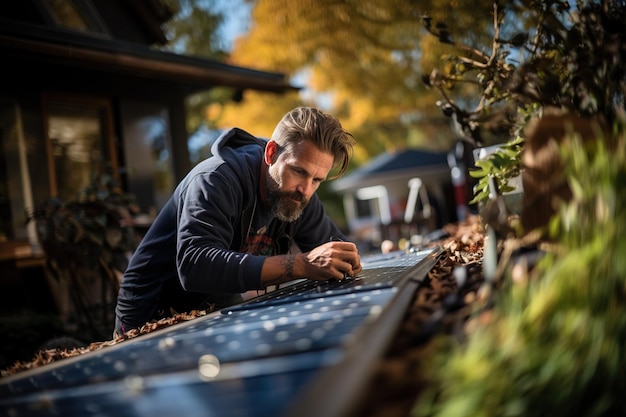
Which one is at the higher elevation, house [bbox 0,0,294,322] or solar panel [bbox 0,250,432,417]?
house [bbox 0,0,294,322]

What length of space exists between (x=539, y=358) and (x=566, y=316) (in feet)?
0.32

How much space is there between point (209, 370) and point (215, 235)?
1.36m

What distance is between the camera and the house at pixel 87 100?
6535mm

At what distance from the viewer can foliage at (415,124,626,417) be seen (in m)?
0.89

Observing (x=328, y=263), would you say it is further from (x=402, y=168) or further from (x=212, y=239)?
(x=402, y=168)

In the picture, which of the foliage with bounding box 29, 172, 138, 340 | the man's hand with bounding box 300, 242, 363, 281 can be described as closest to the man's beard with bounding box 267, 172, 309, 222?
the man's hand with bounding box 300, 242, 363, 281

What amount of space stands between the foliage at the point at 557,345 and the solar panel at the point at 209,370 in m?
0.20

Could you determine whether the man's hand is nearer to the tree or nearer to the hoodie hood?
the hoodie hood

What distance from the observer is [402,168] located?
16031mm

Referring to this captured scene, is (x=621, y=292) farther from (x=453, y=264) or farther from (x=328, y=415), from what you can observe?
(x=453, y=264)

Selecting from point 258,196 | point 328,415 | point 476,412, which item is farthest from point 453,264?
point 328,415

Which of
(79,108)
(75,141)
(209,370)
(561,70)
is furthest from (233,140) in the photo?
(79,108)

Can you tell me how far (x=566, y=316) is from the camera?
0.99 meters

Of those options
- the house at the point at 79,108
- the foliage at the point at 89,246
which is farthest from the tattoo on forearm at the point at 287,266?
the house at the point at 79,108
